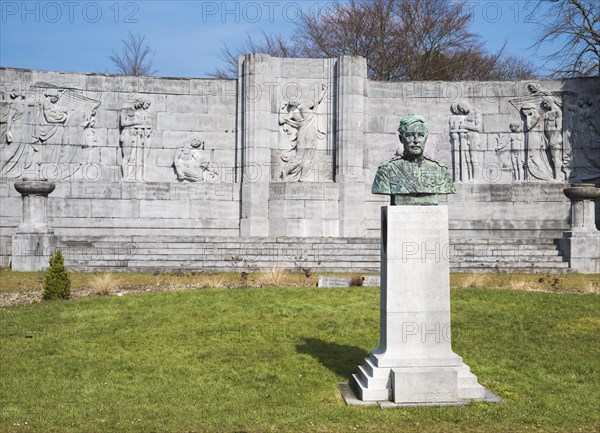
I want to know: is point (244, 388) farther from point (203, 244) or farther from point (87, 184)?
point (87, 184)

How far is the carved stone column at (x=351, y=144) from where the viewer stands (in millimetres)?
24141

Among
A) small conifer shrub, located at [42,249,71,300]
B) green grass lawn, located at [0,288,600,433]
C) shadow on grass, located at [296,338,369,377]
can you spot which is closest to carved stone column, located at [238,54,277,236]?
green grass lawn, located at [0,288,600,433]

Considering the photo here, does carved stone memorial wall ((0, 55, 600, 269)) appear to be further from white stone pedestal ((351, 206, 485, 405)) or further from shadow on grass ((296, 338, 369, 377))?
white stone pedestal ((351, 206, 485, 405))

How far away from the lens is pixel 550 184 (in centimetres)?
2434

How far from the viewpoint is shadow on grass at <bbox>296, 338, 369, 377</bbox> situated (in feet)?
31.7

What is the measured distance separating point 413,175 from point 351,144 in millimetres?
16139

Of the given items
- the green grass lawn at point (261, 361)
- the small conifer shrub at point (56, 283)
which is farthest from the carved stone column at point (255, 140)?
the small conifer shrub at point (56, 283)

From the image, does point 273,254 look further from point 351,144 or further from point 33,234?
point 33,234

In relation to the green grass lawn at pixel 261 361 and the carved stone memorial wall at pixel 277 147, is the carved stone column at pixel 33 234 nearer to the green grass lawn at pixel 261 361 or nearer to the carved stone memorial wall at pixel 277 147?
the carved stone memorial wall at pixel 277 147

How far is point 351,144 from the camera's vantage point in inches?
962

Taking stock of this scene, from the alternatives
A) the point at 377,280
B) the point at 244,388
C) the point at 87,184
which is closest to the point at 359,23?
the point at 87,184

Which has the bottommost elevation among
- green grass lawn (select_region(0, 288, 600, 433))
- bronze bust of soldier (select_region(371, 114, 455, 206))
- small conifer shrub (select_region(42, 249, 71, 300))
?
green grass lawn (select_region(0, 288, 600, 433))

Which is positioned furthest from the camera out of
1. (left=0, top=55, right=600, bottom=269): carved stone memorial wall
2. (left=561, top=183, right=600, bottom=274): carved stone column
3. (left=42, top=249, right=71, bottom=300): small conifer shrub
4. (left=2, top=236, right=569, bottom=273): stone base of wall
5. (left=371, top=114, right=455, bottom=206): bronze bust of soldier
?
(left=0, top=55, right=600, bottom=269): carved stone memorial wall

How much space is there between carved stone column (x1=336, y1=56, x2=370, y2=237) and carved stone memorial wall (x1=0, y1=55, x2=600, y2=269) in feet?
0.13
